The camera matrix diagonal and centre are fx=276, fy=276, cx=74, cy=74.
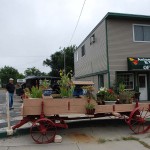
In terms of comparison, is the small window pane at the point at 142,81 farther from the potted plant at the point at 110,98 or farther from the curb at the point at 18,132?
the curb at the point at 18,132

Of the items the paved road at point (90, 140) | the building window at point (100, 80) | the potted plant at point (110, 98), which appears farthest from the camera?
the building window at point (100, 80)

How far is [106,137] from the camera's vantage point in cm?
834

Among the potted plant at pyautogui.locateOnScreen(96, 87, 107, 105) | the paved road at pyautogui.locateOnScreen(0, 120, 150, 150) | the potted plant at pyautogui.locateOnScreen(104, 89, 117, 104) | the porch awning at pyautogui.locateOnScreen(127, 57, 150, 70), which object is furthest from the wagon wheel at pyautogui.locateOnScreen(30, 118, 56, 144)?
the porch awning at pyautogui.locateOnScreen(127, 57, 150, 70)

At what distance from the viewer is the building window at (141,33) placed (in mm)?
19484

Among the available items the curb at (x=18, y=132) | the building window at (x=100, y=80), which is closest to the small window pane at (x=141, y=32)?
the building window at (x=100, y=80)

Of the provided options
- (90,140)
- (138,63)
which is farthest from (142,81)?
(90,140)

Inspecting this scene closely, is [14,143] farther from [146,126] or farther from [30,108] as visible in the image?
[146,126]

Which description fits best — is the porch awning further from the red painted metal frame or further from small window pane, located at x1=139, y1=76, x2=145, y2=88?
the red painted metal frame

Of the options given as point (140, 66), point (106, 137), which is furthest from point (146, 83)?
point (106, 137)

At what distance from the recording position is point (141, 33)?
19.7 m

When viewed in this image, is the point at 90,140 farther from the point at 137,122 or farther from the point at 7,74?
the point at 7,74

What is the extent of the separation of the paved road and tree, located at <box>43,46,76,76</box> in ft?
162

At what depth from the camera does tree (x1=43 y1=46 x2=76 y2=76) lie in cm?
6056

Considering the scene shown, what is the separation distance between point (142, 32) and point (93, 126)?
11.6 meters
